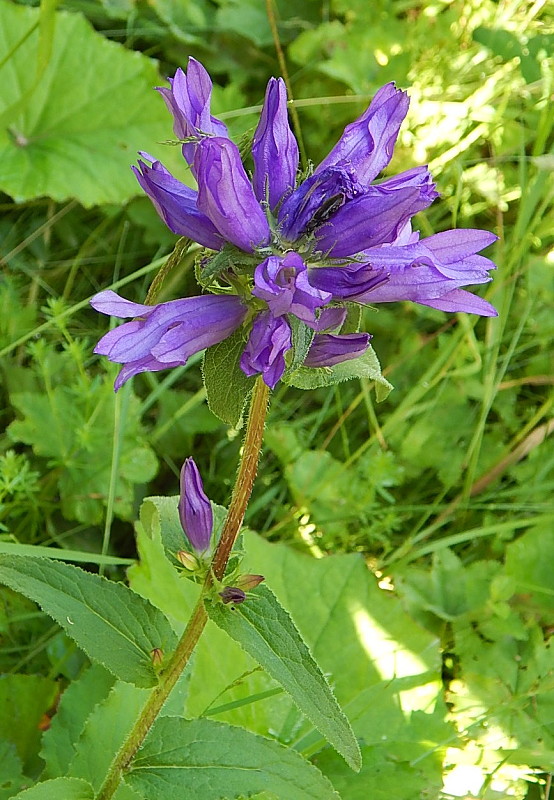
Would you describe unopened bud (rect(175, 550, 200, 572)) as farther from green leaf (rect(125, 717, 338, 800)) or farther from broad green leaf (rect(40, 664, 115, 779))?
broad green leaf (rect(40, 664, 115, 779))

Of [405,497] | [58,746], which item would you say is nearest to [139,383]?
[405,497]

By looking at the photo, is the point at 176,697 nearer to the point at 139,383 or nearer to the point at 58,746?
the point at 58,746

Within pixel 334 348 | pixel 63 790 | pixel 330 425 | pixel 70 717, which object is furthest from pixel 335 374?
pixel 330 425

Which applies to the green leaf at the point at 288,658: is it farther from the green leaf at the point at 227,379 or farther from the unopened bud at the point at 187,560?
the green leaf at the point at 227,379

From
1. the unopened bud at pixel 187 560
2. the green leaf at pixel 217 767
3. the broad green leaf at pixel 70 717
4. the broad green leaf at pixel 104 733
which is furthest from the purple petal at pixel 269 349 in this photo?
the broad green leaf at pixel 70 717

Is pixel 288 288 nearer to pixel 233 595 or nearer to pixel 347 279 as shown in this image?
pixel 347 279

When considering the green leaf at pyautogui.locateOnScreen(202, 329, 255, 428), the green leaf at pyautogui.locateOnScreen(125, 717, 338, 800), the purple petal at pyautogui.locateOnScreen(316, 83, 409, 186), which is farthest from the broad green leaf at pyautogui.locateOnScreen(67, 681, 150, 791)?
the purple petal at pyautogui.locateOnScreen(316, 83, 409, 186)
